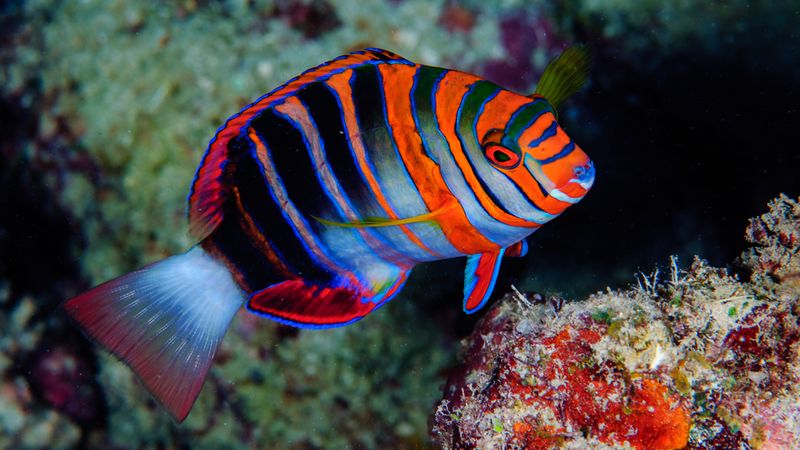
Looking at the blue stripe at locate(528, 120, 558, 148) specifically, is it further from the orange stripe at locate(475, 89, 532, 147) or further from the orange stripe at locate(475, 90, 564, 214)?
the orange stripe at locate(475, 89, 532, 147)

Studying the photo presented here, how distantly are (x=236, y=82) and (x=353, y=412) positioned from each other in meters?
2.49

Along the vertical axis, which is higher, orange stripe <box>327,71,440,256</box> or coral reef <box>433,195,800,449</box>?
orange stripe <box>327,71,440,256</box>

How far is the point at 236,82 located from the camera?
3555mm

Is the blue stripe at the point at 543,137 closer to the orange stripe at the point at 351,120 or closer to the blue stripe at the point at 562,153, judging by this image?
the blue stripe at the point at 562,153

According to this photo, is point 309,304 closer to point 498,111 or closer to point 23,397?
point 498,111

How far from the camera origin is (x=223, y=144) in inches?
87.9

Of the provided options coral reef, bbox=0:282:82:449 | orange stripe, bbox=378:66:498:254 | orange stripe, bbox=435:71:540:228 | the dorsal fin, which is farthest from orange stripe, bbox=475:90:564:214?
coral reef, bbox=0:282:82:449

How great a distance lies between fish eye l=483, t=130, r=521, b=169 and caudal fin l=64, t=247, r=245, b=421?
4.50 ft

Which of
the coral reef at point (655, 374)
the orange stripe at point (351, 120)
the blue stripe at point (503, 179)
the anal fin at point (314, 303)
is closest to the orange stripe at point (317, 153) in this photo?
the orange stripe at point (351, 120)

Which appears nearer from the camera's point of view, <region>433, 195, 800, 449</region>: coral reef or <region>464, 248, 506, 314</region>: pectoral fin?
<region>433, 195, 800, 449</region>: coral reef

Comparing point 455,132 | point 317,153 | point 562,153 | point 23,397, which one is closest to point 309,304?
point 317,153

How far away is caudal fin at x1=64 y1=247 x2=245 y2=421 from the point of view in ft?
7.85

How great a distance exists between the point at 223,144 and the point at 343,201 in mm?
565

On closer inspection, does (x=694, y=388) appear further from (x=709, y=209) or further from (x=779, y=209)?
(x=709, y=209)
